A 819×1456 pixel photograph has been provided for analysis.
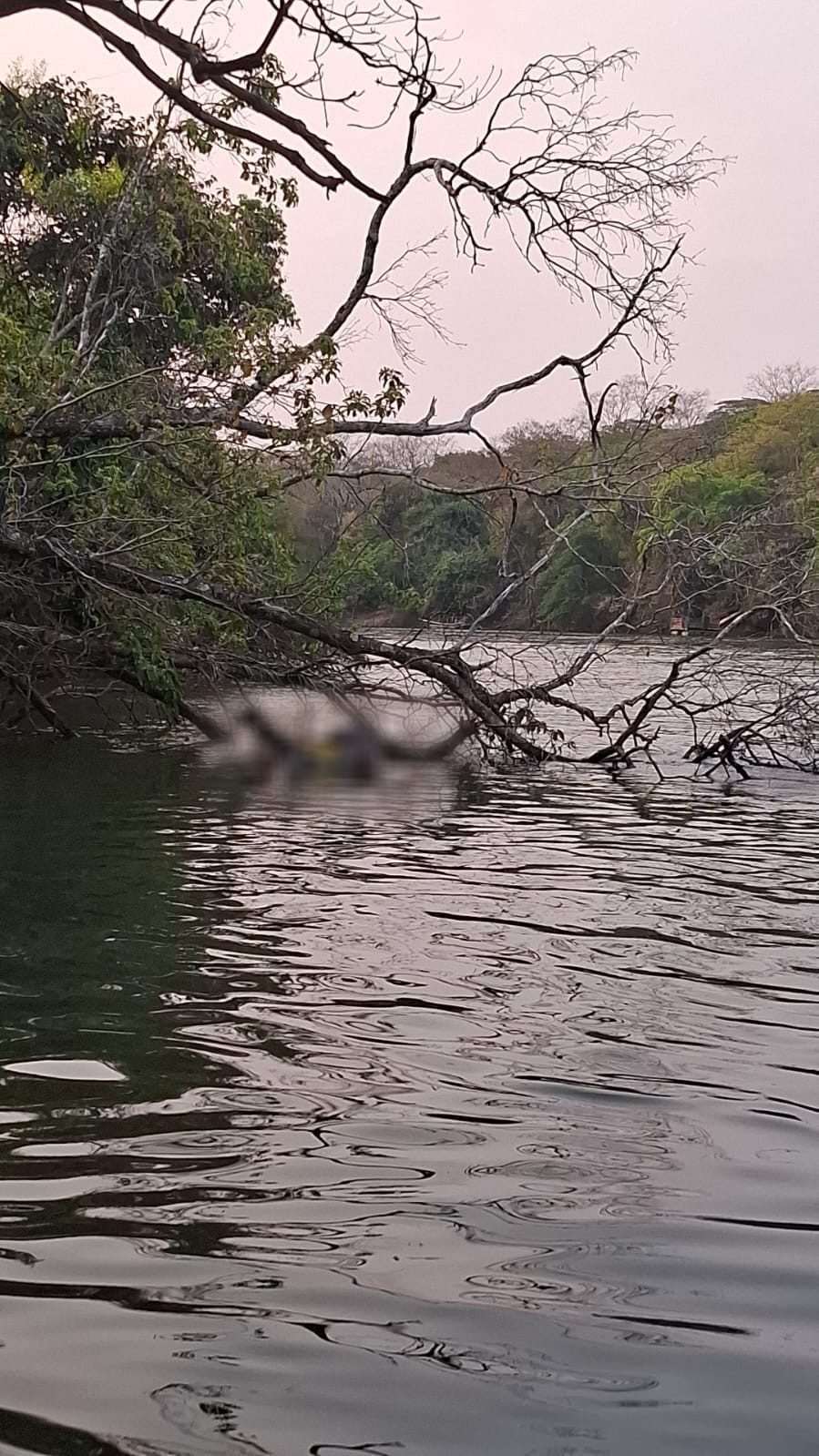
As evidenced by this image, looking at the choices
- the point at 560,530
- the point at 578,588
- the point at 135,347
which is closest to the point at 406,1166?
the point at 560,530

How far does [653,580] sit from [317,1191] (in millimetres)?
12277

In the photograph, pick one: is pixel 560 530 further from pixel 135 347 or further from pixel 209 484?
pixel 135 347

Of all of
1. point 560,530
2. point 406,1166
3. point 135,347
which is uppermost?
point 135,347

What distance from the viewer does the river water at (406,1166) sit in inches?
97.9

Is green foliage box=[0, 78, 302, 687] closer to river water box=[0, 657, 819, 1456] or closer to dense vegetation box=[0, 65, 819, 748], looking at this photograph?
dense vegetation box=[0, 65, 819, 748]

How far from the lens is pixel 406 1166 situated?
370cm

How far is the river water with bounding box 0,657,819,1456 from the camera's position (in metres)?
2.49

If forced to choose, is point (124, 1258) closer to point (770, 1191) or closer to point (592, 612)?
point (770, 1191)

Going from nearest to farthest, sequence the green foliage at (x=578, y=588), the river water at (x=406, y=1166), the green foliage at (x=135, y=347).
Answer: the river water at (x=406, y=1166)
the green foliage at (x=135, y=347)
the green foliage at (x=578, y=588)

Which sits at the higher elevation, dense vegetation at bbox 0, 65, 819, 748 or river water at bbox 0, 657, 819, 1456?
dense vegetation at bbox 0, 65, 819, 748

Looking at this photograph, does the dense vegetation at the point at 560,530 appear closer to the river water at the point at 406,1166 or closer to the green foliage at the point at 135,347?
the green foliage at the point at 135,347

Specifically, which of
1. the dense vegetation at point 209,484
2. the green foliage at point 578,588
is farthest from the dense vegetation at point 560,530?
the green foliage at point 578,588

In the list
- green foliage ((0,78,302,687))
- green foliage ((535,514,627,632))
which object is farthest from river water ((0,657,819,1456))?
green foliage ((535,514,627,632))

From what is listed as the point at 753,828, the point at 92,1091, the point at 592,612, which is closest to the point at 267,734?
the point at 753,828
